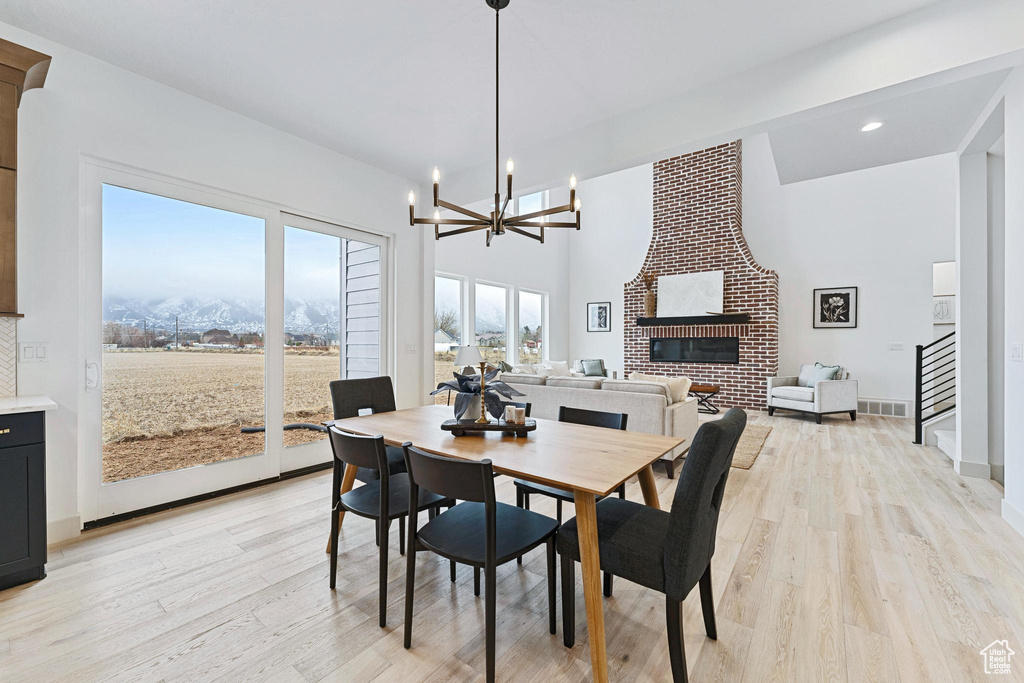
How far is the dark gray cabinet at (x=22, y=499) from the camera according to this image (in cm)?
195

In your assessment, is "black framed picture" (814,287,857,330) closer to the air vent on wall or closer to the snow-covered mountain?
the air vent on wall

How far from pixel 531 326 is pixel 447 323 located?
2.28 m

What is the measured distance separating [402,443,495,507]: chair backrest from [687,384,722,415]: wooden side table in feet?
17.7

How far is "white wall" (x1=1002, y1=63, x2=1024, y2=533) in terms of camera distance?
244cm

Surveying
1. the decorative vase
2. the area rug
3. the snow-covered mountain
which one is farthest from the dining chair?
the decorative vase

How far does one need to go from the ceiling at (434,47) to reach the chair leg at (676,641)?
2.59m

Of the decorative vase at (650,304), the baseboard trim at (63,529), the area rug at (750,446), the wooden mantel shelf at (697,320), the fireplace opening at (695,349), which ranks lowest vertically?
the area rug at (750,446)

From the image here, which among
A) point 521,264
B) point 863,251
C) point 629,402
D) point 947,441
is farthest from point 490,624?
point 863,251

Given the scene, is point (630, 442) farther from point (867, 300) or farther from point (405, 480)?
point (867, 300)

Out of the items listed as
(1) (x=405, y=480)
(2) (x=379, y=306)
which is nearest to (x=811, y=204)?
(2) (x=379, y=306)

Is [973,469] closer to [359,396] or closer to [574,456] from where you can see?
[574,456]

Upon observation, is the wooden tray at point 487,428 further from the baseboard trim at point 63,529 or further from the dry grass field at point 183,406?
the baseboard trim at point 63,529

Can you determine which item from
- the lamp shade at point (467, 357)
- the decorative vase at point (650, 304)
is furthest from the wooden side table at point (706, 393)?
the lamp shade at point (467, 357)

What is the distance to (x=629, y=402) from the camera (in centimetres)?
378
